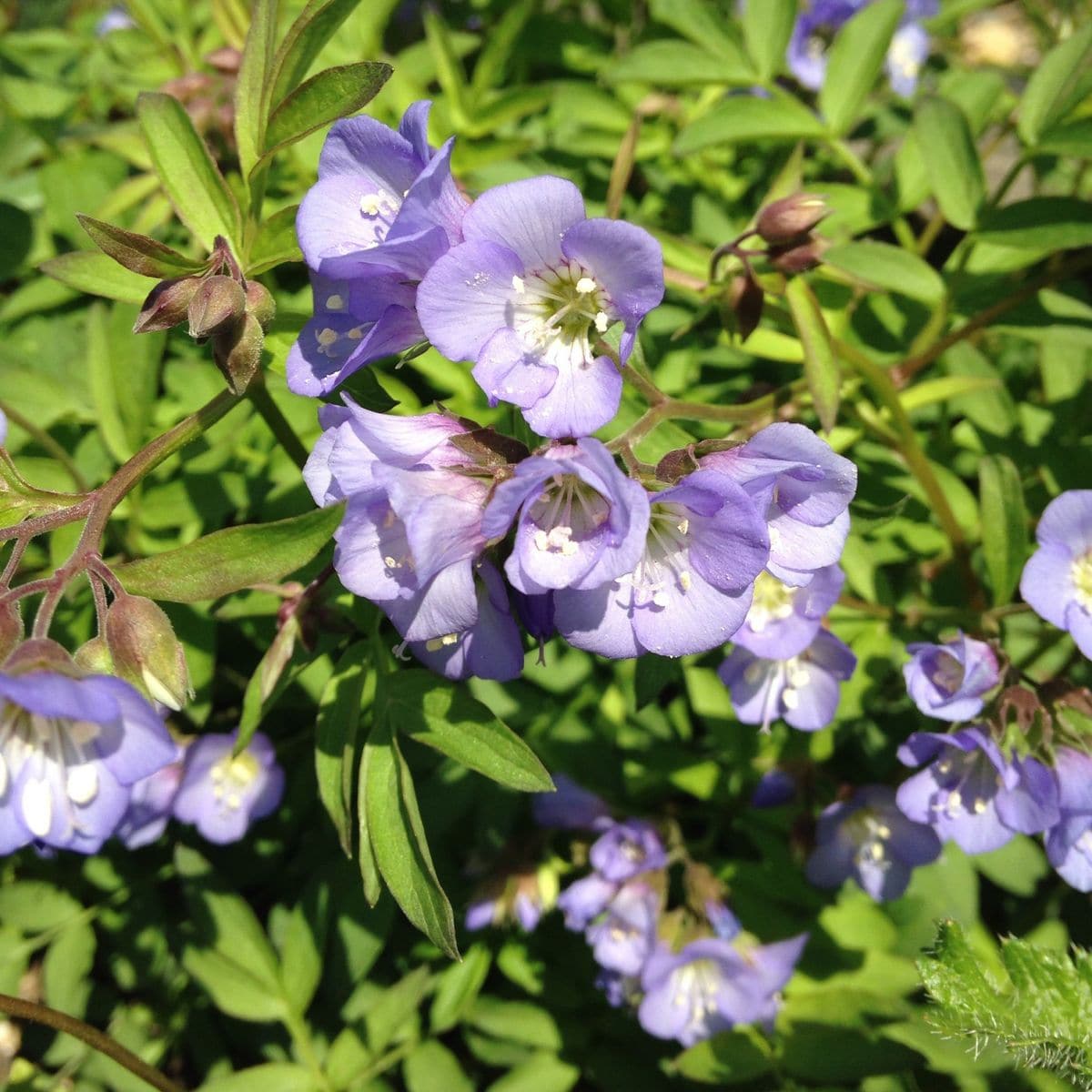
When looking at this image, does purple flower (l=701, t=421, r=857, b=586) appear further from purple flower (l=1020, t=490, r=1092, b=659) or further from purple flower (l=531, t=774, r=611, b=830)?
purple flower (l=531, t=774, r=611, b=830)

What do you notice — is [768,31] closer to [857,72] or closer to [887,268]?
[857,72]

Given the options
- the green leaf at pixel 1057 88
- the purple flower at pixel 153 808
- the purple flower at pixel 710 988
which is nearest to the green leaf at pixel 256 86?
the purple flower at pixel 153 808

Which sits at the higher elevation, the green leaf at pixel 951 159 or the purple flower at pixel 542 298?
the purple flower at pixel 542 298

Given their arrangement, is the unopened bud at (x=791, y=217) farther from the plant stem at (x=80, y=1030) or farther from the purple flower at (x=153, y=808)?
the plant stem at (x=80, y=1030)


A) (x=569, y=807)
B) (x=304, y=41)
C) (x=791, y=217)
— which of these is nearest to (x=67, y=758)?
(x=304, y=41)

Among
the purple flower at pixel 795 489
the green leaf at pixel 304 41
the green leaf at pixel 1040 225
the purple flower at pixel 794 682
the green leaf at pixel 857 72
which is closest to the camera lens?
the purple flower at pixel 795 489

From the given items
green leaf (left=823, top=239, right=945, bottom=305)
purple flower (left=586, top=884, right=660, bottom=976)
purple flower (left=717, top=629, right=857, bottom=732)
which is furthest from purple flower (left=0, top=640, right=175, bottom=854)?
green leaf (left=823, top=239, right=945, bottom=305)

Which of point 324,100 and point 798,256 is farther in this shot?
point 798,256
